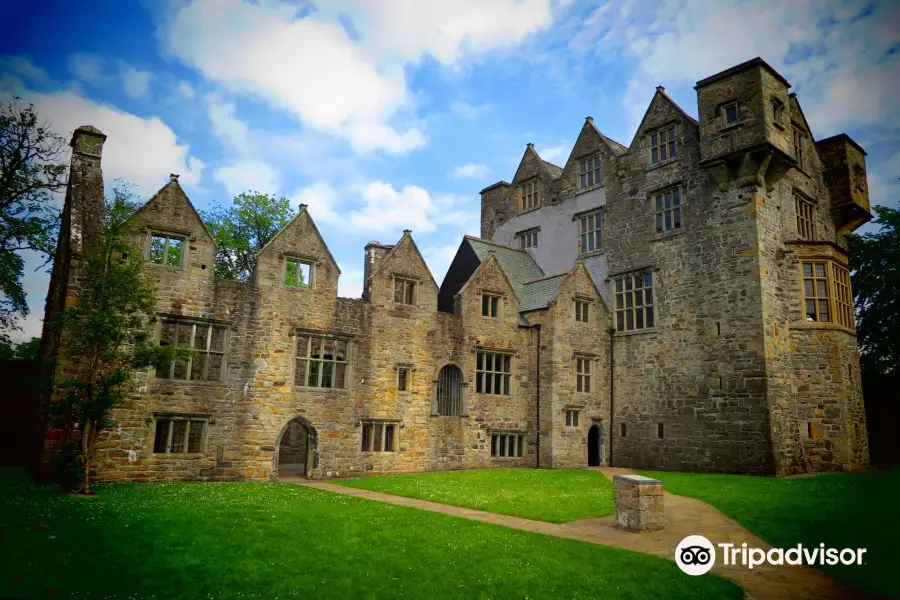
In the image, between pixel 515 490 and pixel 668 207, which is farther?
pixel 668 207

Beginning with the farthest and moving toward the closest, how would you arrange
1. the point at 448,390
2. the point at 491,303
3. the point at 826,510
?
the point at 491,303
the point at 448,390
the point at 826,510

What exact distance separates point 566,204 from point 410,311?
14.0m

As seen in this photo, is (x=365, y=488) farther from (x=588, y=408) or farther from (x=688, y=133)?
(x=688, y=133)

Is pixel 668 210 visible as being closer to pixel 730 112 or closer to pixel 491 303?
pixel 730 112

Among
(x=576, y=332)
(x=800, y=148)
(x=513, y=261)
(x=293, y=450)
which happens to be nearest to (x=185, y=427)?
(x=293, y=450)

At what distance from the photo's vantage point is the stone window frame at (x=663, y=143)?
3047 cm

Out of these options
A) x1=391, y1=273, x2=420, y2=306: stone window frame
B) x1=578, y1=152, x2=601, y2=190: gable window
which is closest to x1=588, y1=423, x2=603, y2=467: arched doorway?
x1=391, y1=273, x2=420, y2=306: stone window frame

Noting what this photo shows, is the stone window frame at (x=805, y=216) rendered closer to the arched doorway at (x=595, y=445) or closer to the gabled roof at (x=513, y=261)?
the gabled roof at (x=513, y=261)

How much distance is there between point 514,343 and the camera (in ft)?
99.4

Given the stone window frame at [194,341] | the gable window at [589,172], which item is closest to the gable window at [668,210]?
the gable window at [589,172]

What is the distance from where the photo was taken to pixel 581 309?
3161 cm

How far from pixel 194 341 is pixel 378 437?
8627 millimetres

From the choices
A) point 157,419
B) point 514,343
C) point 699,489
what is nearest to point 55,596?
point 157,419

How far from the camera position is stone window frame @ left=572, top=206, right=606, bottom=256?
33656 mm
